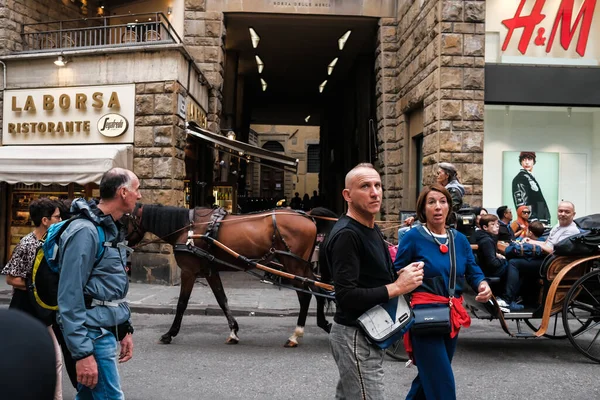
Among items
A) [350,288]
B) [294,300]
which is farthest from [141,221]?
[350,288]

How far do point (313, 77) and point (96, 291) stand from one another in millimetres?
22338

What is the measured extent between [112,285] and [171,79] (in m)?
9.50

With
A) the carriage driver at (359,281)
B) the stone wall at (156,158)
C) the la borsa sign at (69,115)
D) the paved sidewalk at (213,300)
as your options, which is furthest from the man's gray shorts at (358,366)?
the la borsa sign at (69,115)

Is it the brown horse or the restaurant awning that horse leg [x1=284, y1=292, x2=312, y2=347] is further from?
the restaurant awning

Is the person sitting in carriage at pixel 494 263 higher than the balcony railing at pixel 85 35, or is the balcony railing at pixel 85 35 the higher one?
the balcony railing at pixel 85 35

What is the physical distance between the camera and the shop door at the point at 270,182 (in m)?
50.8

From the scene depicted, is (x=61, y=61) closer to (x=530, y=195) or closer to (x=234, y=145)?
(x=234, y=145)

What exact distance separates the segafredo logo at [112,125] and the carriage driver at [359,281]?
32.5 ft

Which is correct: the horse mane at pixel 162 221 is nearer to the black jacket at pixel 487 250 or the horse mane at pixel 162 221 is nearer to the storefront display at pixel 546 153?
the black jacket at pixel 487 250

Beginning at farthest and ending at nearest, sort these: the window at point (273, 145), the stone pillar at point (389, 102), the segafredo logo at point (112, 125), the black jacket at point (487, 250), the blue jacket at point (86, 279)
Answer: the window at point (273, 145), the stone pillar at point (389, 102), the segafredo logo at point (112, 125), the black jacket at point (487, 250), the blue jacket at point (86, 279)

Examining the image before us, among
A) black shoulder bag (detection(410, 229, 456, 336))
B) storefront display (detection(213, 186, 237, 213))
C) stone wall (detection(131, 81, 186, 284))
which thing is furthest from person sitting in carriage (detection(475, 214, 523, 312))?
storefront display (detection(213, 186, 237, 213))

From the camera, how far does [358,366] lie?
2898 mm

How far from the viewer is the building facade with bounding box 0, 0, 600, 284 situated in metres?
11.0

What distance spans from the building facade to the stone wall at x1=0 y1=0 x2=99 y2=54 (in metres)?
0.04
